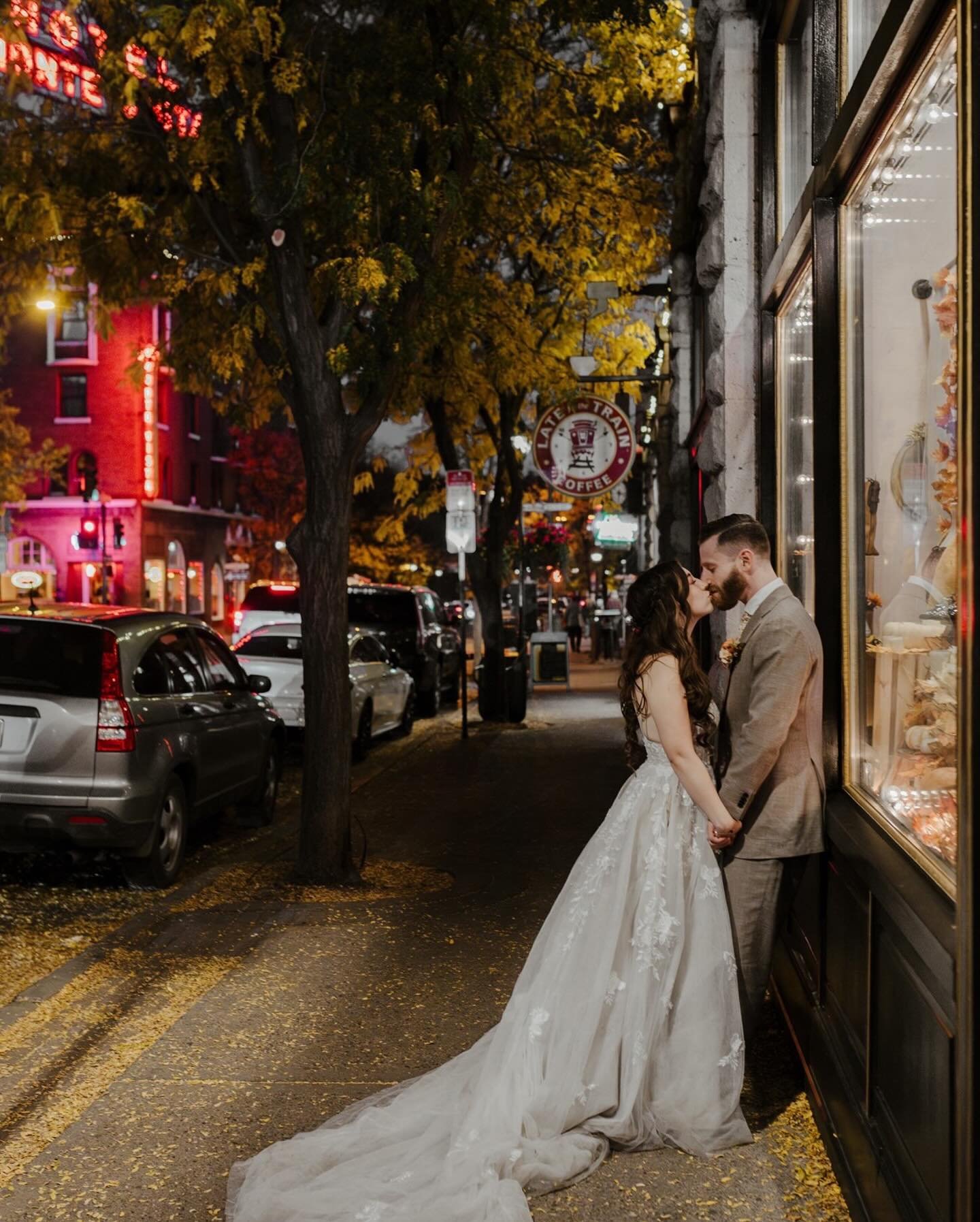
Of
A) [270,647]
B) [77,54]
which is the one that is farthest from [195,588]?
[77,54]

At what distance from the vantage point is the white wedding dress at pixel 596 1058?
4.39 metres

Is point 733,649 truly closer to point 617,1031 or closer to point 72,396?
point 617,1031

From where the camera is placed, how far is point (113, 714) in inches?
334

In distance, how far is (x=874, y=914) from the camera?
4.02 metres

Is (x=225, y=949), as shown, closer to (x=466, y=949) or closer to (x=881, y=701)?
(x=466, y=949)

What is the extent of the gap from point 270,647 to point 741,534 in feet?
40.0

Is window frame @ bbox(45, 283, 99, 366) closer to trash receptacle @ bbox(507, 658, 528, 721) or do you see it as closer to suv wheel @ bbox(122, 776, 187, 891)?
trash receptacle @ bbox(507, 658, 528, 721)

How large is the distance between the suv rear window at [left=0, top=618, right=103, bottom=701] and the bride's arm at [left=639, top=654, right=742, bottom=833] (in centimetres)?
481

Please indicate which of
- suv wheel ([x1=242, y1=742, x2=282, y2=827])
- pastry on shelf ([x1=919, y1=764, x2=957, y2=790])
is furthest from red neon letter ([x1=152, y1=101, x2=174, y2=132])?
pastry on shelf ([x1=919, y1=764, x2=957, y2=790])

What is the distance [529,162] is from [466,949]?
28.7 feet

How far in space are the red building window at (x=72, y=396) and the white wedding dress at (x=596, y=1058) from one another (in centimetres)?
5285

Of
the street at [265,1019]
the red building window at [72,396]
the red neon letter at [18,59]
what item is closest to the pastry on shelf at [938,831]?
the street at [265,1019]

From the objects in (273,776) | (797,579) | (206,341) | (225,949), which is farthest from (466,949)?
(206,341)

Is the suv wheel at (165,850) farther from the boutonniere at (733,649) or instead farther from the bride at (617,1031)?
the boutonniere at (733,649)
